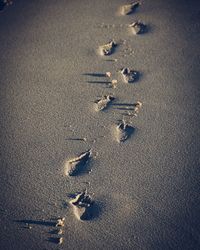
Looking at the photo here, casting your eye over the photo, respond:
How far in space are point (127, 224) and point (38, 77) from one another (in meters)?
1.59

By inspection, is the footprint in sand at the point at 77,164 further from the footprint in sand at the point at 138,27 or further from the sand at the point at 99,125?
the footprint in sand at the point at 138,27

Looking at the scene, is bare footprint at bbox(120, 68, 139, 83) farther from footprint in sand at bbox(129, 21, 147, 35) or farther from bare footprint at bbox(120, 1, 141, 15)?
bare footprint at bbox(120, 1, 141, 15)

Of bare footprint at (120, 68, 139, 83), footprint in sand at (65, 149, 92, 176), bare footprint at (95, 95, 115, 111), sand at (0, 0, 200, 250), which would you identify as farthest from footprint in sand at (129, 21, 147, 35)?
footprint in sand at (65, 149, 92, 176)

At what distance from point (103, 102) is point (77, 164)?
2.07 feet

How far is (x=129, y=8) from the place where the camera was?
3340mm

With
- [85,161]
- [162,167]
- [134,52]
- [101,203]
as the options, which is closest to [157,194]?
[162,167]

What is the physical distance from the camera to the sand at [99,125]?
197 centimetres

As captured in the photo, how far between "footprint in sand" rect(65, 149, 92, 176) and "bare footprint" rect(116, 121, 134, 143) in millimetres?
268

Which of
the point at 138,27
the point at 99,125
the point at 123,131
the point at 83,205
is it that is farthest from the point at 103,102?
the point at 138,27

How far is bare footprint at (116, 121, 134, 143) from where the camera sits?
2359 mm

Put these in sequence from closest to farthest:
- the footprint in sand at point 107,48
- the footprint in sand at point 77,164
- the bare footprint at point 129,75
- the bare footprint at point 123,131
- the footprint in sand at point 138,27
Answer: the footprint in sand at point 77,164
the bare footprint at point 123,131
the bare footprint at point 129,75
the footprint in sand at point 107,48
the footprint in sand at point 138,27

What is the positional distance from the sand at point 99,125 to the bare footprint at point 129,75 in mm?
45

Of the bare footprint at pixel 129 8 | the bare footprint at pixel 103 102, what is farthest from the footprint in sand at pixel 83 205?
the bare footprint at pixel 129 8

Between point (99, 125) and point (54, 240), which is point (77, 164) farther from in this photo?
point (54, 240)
